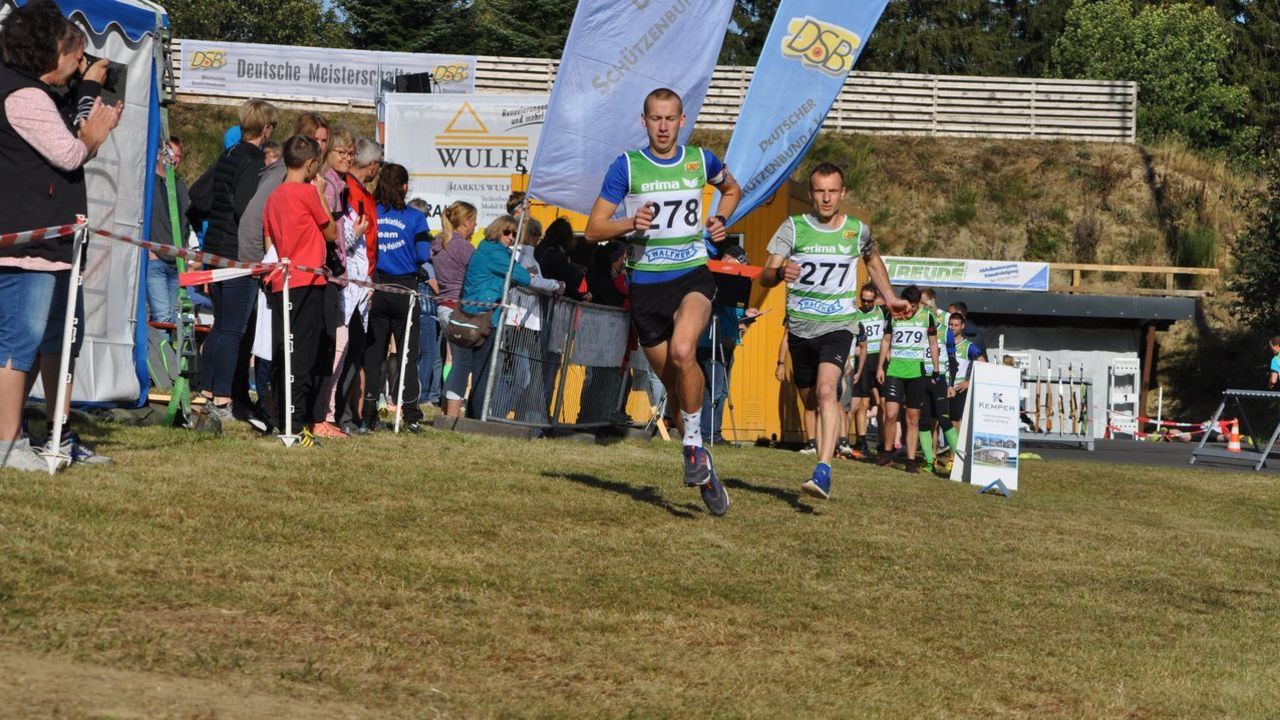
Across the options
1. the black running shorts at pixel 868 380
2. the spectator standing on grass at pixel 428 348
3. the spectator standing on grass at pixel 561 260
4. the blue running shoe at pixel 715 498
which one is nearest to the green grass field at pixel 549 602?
the blue running shoe at pixel 715 498

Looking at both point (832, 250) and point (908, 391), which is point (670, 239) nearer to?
point (832, 250)

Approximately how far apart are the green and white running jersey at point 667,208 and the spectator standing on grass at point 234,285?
10.3ft

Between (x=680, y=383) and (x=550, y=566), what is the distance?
2.41 metres

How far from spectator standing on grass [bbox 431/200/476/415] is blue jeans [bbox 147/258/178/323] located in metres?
2.36

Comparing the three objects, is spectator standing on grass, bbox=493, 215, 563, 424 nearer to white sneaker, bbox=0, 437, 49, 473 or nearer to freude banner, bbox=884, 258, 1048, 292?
white sneaker, bbox=0, 437, 49, 473

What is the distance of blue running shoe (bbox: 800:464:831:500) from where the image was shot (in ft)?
30.6

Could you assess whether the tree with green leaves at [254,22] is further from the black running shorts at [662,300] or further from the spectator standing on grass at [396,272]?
the black running shorts at [662,300]

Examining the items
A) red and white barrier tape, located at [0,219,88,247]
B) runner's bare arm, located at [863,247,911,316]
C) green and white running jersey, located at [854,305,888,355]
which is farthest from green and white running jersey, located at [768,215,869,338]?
green and white running jersey, located at [854,305,888,355]

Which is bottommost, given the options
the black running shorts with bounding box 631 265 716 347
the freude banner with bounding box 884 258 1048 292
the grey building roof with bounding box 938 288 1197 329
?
the black running shorts with bounding box 631 265 716 347

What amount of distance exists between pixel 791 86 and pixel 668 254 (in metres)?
8.27

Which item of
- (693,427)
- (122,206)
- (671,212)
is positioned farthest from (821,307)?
(122,206)

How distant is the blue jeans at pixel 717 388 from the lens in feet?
53.8

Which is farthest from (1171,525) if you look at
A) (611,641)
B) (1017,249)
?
(1017,249)

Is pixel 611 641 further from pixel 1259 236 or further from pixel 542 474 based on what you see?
pixel 1259 236
